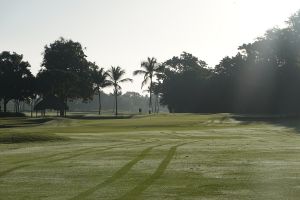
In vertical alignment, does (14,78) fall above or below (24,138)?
above

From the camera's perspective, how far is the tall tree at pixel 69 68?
135m

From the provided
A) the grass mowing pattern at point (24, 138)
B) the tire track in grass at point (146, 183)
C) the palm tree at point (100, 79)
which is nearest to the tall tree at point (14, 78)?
the palm tree at point (100, 79)

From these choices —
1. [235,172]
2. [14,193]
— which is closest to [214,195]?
[235,172]

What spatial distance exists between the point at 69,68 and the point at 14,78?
20149 millimetres

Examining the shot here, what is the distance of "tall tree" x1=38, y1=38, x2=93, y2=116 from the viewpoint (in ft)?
442

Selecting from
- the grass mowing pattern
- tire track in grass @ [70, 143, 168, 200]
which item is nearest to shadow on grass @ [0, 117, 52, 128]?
the grass mowing pattern

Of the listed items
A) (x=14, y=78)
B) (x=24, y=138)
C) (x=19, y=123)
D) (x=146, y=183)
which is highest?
(x=14, y=78)

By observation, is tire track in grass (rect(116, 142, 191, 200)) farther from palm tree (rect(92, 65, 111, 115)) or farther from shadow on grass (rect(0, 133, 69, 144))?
palm tree (rect(92, 65, 111, 115))

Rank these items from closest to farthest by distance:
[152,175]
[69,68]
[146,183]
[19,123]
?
[146,183] < [152,175] < [19,123] < [69,68]

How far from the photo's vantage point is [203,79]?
152m

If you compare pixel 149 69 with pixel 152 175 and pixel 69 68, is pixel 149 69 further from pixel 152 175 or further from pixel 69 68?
pixel 152 175

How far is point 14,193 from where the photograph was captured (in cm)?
1691

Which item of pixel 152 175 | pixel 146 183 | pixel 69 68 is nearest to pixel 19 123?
pixel 69 68

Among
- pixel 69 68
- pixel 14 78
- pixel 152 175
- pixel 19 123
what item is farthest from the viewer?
pixel 69 68
